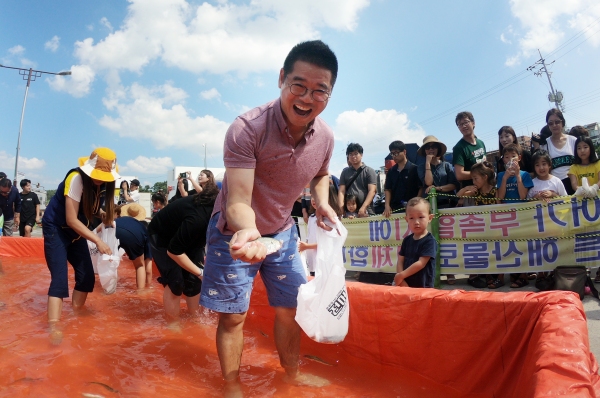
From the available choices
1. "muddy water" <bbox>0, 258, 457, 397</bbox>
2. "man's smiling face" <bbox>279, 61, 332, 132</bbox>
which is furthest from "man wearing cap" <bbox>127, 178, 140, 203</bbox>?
"man's smiling face" <bbox>279, 61, 332, 132</bbox>

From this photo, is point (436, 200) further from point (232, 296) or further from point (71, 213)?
point (71, 213)

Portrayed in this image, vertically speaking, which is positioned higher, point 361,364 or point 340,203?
point 340,203

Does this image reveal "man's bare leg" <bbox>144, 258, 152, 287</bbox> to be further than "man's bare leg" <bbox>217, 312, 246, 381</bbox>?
Yes

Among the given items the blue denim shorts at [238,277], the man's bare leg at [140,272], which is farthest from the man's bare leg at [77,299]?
the blue denim shorts at [238,277]

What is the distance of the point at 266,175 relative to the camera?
2.12 meters

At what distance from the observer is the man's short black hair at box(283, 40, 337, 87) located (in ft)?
6.36

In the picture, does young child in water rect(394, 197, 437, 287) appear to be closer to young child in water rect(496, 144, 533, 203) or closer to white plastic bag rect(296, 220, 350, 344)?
white plastic bag rect(296, 220, 350, 344)

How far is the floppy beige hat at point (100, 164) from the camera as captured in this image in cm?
323

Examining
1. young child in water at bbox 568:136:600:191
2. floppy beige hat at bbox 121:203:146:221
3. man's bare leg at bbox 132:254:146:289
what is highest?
→ young child in water at bbox 568:136:600:191

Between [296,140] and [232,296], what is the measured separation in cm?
88

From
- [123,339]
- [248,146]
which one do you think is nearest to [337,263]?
[248,146]

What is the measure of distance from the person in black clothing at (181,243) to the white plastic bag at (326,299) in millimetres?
1256

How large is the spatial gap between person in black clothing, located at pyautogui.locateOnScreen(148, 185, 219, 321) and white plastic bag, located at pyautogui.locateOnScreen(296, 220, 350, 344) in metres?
1.26

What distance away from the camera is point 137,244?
496 centimetres
